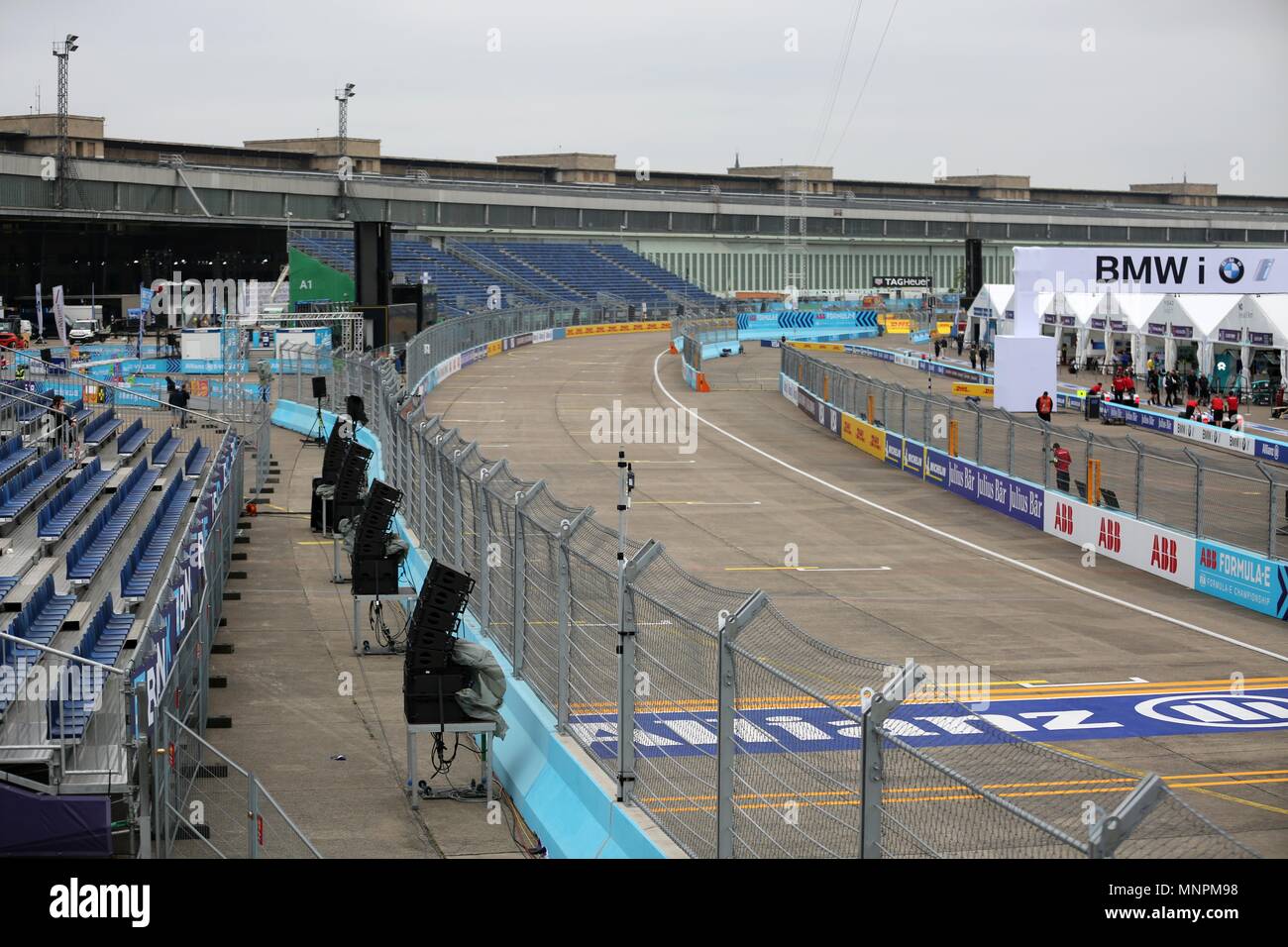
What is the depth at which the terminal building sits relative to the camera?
82625 mm

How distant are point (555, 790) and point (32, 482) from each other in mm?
18468

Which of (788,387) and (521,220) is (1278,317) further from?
(521,220)

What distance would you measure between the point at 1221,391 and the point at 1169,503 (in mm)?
32867

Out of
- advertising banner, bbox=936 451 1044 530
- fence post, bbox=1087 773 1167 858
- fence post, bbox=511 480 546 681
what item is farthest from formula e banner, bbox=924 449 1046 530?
fence post, bbox=1087 773 1167 858

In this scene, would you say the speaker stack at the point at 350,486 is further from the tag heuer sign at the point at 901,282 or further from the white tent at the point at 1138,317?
the tag heuer sign at the point at 901,282

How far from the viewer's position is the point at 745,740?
8.20 m

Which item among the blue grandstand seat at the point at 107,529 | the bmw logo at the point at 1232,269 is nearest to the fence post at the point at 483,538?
the blue grandstand seat at the point at 107,529

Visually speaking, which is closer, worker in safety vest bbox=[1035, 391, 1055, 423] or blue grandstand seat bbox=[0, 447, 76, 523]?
blue grandstand seat bbox=[0, 447, 76, 523]

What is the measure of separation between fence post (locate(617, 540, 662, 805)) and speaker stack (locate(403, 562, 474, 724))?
7.73ft

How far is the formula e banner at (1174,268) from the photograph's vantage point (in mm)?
52906

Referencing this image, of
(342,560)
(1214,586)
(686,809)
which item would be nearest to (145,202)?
(342,560)

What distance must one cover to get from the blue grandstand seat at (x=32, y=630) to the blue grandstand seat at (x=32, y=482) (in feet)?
19.6

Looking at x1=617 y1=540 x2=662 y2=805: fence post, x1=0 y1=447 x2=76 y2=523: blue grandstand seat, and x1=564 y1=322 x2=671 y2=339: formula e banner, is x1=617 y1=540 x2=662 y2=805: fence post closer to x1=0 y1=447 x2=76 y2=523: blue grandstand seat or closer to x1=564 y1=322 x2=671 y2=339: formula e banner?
x1=0 y1=447 x2=76 y2=523: blue grandstand seat
